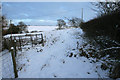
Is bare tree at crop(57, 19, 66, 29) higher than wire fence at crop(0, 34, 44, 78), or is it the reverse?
bare tree at crop(57, 19, 66, 29)

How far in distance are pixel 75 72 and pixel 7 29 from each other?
18556 mm

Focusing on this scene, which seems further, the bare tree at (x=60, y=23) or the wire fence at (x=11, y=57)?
the bare tree at (x=60, y=23)

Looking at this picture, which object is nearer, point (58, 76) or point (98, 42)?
point (58, 76)

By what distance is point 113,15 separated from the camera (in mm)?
3262

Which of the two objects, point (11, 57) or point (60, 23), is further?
point (60, 23)

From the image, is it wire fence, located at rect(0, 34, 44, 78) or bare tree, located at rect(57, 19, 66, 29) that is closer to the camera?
wire fence, located at rect(0, 34, 44, 78)

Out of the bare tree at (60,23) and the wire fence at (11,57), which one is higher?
the bare tree at (60,23)

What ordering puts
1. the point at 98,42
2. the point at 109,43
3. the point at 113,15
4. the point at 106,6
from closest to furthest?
the point at 113,15, the point at 109,43, the point at 98,42, the point at 106,6

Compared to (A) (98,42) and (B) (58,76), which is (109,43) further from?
(B) (58,76)

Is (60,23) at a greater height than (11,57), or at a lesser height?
greater


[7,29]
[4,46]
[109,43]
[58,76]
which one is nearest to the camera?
[58,76]

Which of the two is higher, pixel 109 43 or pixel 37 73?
pixel 109 43

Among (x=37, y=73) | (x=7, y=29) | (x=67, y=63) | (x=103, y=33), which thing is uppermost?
(x=7, y=29)

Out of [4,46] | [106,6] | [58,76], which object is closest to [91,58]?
[58,76]
